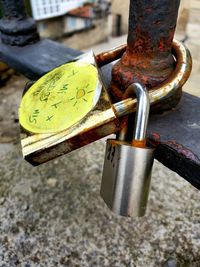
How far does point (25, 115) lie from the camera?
1.91 ft

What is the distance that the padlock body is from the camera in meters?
0.46

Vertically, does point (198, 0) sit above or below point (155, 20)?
below

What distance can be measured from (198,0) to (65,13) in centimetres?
134

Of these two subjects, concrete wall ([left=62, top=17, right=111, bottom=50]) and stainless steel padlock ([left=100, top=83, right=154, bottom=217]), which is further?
concrete wall ([left=62, top=17, right=111, bottom=50])

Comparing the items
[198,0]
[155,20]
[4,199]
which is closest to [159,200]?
[4,199]

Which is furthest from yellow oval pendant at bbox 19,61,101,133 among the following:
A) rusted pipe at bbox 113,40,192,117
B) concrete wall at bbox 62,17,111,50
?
concrete wall at bbox 62,17,111,50

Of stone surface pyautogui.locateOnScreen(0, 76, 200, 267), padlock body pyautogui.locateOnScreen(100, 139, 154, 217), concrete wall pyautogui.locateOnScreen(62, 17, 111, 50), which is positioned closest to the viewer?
padlock body pyautogui.locateOnScreen(100, 139, 154, 217)

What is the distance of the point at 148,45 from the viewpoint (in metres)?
0.53

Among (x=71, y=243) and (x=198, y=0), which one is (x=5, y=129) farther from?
(x=198, y=0)

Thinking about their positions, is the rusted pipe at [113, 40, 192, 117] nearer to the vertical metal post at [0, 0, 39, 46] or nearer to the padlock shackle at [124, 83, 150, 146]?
the padlock shackle at [124, 83, 150, 146]

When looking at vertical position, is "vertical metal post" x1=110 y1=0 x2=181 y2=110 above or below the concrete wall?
above

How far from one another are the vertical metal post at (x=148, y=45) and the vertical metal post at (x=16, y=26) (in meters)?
0.48

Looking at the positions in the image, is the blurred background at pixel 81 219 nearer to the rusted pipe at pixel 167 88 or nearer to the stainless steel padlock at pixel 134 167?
the stainless steel padlock at pixel 134 167

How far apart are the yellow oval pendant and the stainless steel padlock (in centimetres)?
7
